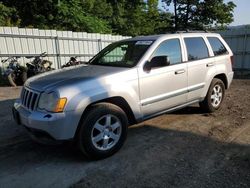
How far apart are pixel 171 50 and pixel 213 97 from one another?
179cm

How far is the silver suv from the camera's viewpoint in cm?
362

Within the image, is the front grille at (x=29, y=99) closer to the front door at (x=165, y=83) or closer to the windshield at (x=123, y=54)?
the windshield at (x=123, y=54)

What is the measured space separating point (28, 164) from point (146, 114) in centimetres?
198

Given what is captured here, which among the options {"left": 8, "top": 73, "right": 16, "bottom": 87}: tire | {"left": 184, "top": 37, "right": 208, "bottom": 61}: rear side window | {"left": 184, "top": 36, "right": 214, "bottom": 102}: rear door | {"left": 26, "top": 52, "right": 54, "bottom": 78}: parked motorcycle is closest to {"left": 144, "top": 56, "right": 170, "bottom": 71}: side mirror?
{"left": 184, "top": 36, "right": 214, "bottom": 102}: rear door

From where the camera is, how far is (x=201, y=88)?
18.2 feet

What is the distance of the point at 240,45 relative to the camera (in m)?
13.9

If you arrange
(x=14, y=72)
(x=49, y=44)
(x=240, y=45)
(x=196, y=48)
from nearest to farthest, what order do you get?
(x=196, y=48), (x=14, y=72), (x=49, y=44), (x=240, y=45)

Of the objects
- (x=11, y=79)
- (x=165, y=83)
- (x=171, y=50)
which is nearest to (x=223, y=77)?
(x=171, y=50)

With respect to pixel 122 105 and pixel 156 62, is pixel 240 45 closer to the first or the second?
pixel 156 62

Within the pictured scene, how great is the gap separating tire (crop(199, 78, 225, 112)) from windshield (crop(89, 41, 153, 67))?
198 cm

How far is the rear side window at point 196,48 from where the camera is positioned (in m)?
5.34

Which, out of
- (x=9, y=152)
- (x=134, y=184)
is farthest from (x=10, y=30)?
(x=134, y=184)

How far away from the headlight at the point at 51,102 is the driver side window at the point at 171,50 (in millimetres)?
1905

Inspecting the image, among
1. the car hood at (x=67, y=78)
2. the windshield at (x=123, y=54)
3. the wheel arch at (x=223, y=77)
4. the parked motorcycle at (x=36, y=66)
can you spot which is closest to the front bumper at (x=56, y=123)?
the car hood at (x=67, y=78)
